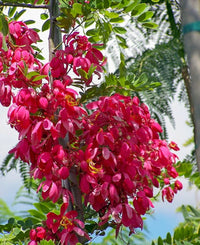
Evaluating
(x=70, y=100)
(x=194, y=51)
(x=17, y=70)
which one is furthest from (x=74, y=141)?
(x=194, y=51)

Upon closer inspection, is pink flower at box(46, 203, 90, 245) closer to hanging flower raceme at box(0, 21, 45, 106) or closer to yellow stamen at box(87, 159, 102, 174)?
yellow stamen at box(87, 159, 102, 174)

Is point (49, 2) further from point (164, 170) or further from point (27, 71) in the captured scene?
point (164, 170)

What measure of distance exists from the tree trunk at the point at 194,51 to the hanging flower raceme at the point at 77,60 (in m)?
0.29

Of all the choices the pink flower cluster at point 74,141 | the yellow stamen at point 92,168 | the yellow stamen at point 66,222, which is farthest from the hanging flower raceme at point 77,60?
the yellow stamen at point 66,222

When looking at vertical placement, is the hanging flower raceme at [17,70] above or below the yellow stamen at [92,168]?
above

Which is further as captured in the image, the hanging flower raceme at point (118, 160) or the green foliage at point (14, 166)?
the green foliage at point (14, 166)

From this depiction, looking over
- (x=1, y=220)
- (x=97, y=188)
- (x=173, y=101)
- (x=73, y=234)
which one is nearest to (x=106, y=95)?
(x=97, y=188)

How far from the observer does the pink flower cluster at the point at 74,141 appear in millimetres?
1260

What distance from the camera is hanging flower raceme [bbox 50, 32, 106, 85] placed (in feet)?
4.46

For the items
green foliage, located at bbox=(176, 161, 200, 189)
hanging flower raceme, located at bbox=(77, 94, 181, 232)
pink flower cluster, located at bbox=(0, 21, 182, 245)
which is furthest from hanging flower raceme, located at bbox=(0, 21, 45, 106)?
green foliage, located at bbox=(176, 161, 200, 189)

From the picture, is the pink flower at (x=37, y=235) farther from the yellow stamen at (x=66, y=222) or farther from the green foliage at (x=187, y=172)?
the green foliage at (x=187, y=172)

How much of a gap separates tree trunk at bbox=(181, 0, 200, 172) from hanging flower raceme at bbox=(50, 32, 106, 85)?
0.29 m

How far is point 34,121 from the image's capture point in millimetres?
1278

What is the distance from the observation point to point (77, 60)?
136 centimetres
